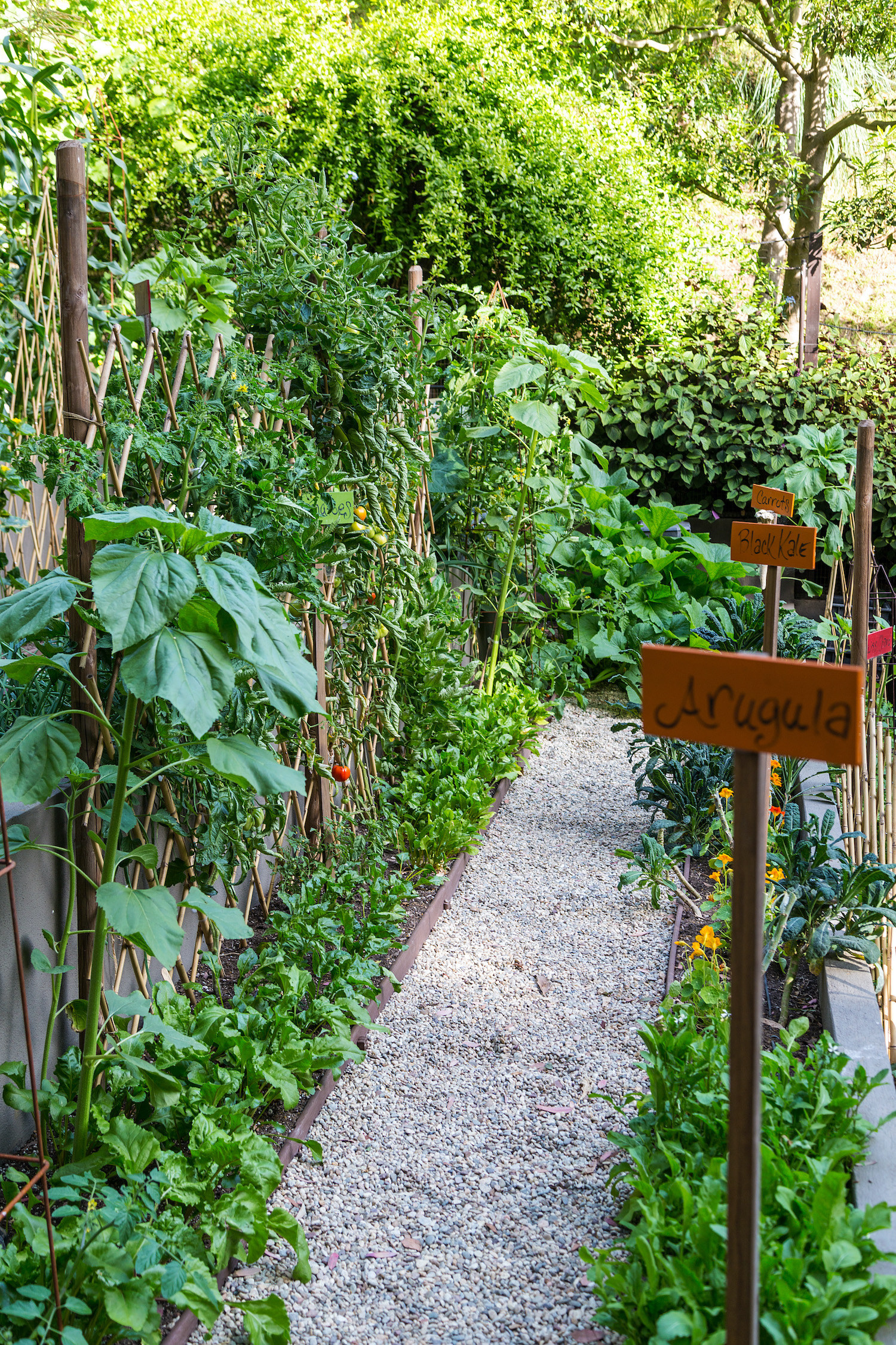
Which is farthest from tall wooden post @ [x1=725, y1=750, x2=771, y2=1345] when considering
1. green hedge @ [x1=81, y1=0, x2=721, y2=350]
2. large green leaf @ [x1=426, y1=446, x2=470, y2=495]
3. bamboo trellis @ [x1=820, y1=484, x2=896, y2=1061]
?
green hedge @ [x1=81, y1=0, x2=721, y2=350]

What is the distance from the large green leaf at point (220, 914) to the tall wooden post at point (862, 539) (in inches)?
73.8


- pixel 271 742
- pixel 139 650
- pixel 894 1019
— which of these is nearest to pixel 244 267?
pixel 271 742

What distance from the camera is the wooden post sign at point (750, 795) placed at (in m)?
1.11

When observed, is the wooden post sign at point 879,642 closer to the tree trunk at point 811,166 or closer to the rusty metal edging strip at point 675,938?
the rusty metal edging strip at point 675,938

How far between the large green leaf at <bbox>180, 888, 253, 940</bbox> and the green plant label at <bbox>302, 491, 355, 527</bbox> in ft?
3.37

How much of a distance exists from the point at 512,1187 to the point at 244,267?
246 centimetres

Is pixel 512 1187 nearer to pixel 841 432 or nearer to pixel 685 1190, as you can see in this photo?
pixel 685 1190

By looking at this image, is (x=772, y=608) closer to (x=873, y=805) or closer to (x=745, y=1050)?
(x=873, y=805)

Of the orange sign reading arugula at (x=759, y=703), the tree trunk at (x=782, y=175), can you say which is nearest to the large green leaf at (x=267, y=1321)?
the orange sign reading arugula at (x=759, y=703)

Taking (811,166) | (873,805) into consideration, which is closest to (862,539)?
(873,805)

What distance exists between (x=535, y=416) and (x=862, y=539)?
4.72 feet

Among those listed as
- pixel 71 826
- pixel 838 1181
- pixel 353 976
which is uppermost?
pixel 71 826

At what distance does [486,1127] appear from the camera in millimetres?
2291

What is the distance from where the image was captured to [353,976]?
241cm
